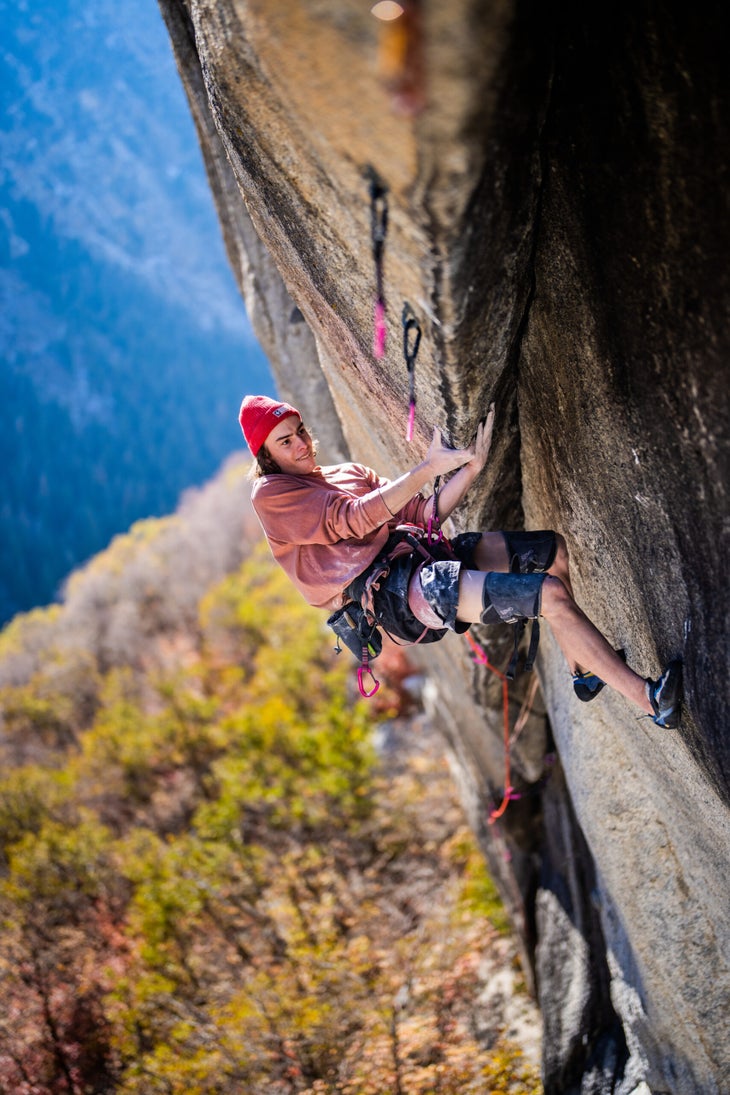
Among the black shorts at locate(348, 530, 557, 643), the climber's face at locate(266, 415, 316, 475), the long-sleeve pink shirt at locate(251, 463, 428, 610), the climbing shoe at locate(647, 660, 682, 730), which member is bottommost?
Answer: the climbing shoe at locate(647, 660, 682, 730)

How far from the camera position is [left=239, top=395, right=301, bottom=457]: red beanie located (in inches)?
131

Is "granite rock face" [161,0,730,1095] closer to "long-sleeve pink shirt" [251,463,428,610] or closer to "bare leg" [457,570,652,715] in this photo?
"bare leg" [457,570,652,715]

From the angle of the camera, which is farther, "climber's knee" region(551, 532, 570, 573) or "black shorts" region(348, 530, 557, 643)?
"climber's knee" region(551, 532, 570, 573)

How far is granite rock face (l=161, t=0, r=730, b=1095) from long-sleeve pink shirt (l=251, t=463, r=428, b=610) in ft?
1.73

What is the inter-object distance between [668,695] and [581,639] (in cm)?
40

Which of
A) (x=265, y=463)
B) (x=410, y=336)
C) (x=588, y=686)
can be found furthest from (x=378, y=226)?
(x=588, y=686)

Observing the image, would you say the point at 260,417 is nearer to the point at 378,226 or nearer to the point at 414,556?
the point at 414,556

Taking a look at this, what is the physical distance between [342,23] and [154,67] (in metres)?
107

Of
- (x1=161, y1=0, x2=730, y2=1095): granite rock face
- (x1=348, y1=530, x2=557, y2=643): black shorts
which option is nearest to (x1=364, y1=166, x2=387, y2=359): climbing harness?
(x1=161, y1=0, x2=730, y2=1095): granite rock face

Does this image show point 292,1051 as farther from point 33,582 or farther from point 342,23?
point 33,582

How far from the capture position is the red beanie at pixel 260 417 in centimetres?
332

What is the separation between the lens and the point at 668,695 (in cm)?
283

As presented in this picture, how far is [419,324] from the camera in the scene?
2.73 metres

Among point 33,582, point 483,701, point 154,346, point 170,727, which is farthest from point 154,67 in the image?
point 483,701
